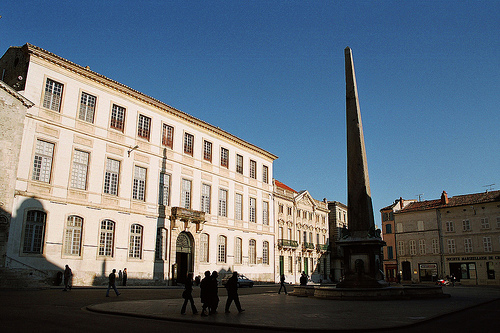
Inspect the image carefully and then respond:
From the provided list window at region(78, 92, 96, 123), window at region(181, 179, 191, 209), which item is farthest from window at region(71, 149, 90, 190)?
window at region(181, 179, 191, 209)

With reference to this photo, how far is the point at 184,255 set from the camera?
31.3 metres

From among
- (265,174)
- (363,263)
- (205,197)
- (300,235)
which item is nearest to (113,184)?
(205,197)

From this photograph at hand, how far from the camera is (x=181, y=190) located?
3116 cm

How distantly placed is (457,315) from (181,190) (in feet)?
75.1

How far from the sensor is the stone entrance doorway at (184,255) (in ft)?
101

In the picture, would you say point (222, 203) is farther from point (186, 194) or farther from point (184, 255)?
point (184, 255)

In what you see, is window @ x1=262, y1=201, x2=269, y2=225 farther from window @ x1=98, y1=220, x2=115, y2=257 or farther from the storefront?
the storefront

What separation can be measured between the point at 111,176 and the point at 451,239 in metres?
39.3

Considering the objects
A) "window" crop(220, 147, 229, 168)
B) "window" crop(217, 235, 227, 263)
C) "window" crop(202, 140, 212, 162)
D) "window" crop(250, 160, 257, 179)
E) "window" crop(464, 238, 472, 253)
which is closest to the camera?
"window" crop(217, 235, 227, 263)

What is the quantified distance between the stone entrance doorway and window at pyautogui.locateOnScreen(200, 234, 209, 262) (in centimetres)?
115

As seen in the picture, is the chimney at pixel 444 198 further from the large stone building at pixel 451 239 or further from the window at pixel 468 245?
the window at pixel 468 245

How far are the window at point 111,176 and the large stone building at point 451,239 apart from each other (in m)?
38.4

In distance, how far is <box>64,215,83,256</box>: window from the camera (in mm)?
23438

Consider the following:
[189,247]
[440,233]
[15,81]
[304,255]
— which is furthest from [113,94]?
[440,233]
